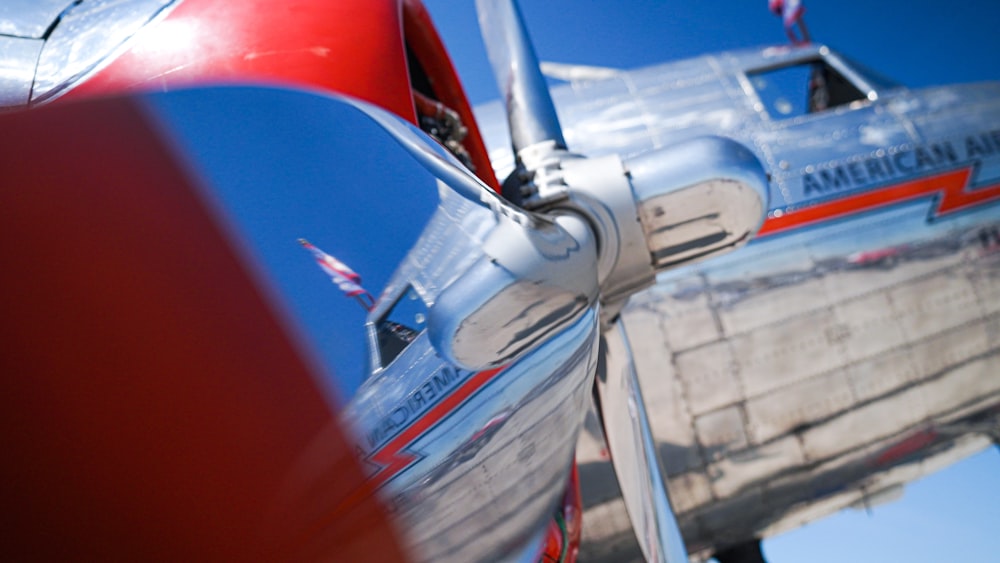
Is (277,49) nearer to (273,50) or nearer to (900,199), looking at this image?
(273,50)

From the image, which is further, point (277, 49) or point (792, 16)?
point (792, 16)

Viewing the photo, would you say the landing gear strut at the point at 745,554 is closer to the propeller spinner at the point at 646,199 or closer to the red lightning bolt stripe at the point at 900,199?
the red lightning bolt stripe at the point at 900,199

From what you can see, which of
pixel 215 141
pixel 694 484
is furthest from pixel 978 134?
Result: pixel 215 141

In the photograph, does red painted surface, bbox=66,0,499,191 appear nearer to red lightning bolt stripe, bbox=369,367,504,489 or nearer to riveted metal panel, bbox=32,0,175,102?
riveted metal panel, bbox=32,0,175,102

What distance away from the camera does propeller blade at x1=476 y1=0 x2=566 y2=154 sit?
157cm

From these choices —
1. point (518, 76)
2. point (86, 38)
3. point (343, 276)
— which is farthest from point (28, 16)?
point (518, 76)

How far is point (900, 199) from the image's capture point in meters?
3.41

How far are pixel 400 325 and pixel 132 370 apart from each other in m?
0.22

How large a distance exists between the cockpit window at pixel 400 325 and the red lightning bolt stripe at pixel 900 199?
3023mm

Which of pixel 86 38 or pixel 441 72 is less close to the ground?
pixel 441 72

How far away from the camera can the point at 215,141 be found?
50 centimetres

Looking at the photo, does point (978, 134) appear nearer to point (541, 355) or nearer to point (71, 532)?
point (541, 355)

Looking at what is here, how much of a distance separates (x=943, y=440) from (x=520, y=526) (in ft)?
12.0

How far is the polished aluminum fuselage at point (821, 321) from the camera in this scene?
10.2 feet
